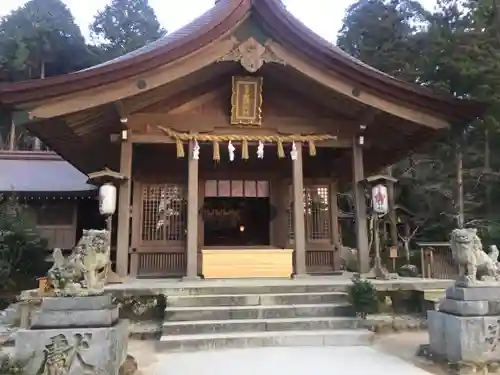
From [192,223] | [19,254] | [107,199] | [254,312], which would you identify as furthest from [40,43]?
[254,312]

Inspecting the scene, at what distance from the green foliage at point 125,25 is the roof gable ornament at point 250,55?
2515 cm

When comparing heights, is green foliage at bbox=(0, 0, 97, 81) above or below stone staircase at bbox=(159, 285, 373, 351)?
above

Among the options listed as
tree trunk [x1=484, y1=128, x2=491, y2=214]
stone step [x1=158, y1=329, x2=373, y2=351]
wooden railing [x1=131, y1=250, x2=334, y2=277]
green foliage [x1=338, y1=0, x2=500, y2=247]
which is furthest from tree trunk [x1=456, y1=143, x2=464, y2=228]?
stone step [x1=158, y1=329, x2=373, y2=351]

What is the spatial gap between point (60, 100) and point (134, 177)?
3.04 metres

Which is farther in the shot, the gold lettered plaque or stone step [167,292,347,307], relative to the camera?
the gold lettered plaque

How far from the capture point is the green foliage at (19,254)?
35.8 feet

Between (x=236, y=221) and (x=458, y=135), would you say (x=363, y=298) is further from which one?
(x=458, y=135)

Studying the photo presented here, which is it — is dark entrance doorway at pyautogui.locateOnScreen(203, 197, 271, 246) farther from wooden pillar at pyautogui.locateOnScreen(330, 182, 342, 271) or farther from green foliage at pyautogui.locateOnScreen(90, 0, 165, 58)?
green foliage at pyautogui.locateOnScreen(90, 0, 165, 58)

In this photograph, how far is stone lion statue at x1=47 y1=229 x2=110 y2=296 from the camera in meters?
4.26

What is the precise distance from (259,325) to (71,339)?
9.07 ft

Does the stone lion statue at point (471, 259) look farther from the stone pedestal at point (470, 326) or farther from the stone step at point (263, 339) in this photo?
the stone step at point (263, 339)

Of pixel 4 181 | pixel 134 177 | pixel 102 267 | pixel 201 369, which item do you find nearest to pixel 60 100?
pixel 134 177

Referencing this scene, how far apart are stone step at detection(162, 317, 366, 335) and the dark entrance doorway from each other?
487cm

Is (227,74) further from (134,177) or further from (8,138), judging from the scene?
(8,138)
